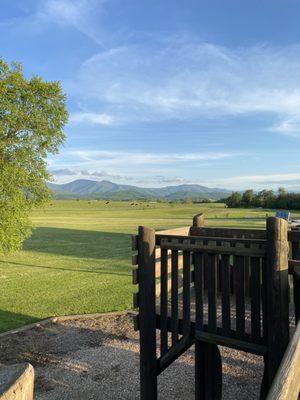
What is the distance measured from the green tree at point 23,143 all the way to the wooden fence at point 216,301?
10212 millimetres

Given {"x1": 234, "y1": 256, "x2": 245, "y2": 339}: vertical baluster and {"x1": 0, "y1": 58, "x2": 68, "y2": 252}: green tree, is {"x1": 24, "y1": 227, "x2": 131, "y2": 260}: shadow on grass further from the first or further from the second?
{"x1": 234, "y1": 256, "x2": 245, "y2": 339}: vertical baluster

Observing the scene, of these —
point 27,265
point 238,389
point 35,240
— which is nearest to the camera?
point 238,389

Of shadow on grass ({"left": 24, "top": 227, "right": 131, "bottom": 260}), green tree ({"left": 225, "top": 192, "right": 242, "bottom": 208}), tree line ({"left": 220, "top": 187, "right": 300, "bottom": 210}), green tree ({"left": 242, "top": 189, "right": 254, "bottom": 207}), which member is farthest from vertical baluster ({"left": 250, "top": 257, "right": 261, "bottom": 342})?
green tree ({"left": 225, "top": 192, "right": 242, "bottom": 208})

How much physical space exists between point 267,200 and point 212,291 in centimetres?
8359

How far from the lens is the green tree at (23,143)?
45.6ft

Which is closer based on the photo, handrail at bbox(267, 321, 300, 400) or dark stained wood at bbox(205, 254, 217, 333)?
handrail at bbox(267, 321, 300, 400)

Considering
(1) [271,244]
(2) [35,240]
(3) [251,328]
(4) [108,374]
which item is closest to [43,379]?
(4) [108,374]

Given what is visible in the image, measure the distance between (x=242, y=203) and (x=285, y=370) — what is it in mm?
92762

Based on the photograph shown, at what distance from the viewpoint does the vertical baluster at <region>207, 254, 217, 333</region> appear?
437 cm

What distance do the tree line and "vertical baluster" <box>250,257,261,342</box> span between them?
2920 inches

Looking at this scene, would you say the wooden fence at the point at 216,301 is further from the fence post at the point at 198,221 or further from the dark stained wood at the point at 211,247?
the fence post at the point at 198,221

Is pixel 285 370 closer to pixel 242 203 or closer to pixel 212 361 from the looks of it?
pixel 212 361

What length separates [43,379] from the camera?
585 cm

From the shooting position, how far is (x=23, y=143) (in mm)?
14719
